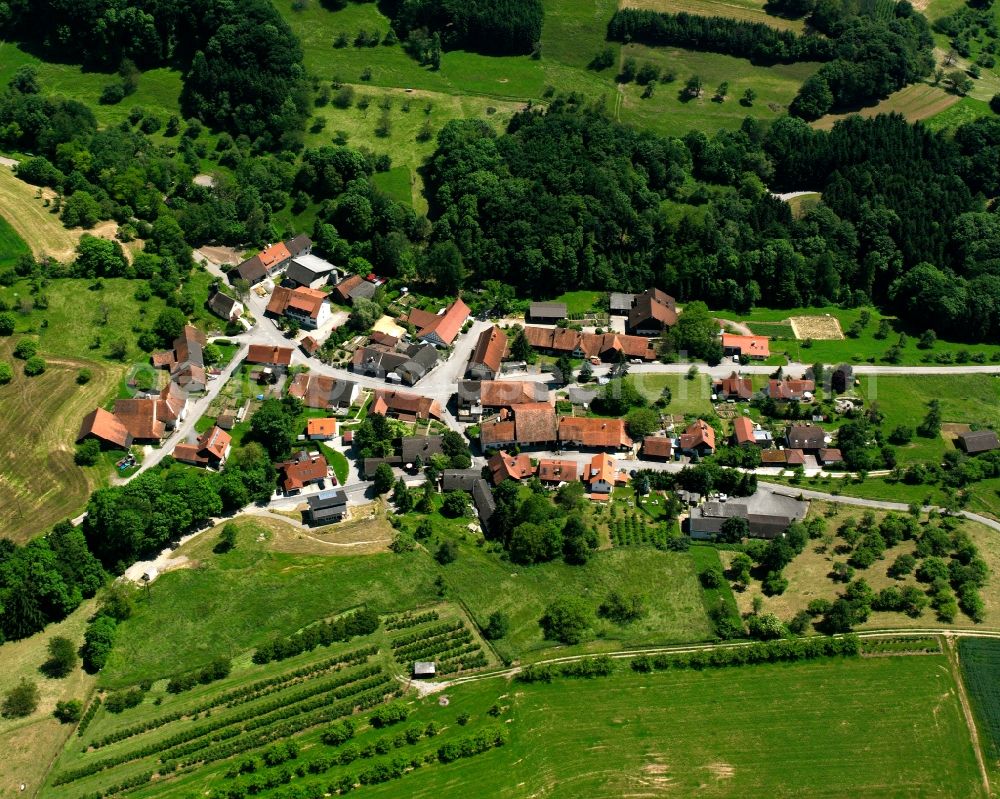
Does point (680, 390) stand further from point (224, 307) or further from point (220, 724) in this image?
point (220, 724)

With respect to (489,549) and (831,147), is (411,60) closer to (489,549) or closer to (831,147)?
(831,147)

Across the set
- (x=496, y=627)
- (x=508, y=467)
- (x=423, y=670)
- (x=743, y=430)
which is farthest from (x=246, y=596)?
(x=743, y=430)

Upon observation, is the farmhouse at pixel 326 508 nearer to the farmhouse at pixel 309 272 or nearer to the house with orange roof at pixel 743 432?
the farmhouse at pixel 309 272

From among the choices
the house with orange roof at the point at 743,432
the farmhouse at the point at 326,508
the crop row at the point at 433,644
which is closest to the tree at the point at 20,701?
the farmhouse at the point at 326,508

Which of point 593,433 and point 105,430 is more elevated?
point 593,433

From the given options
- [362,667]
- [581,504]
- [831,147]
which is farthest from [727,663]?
[831,147]
